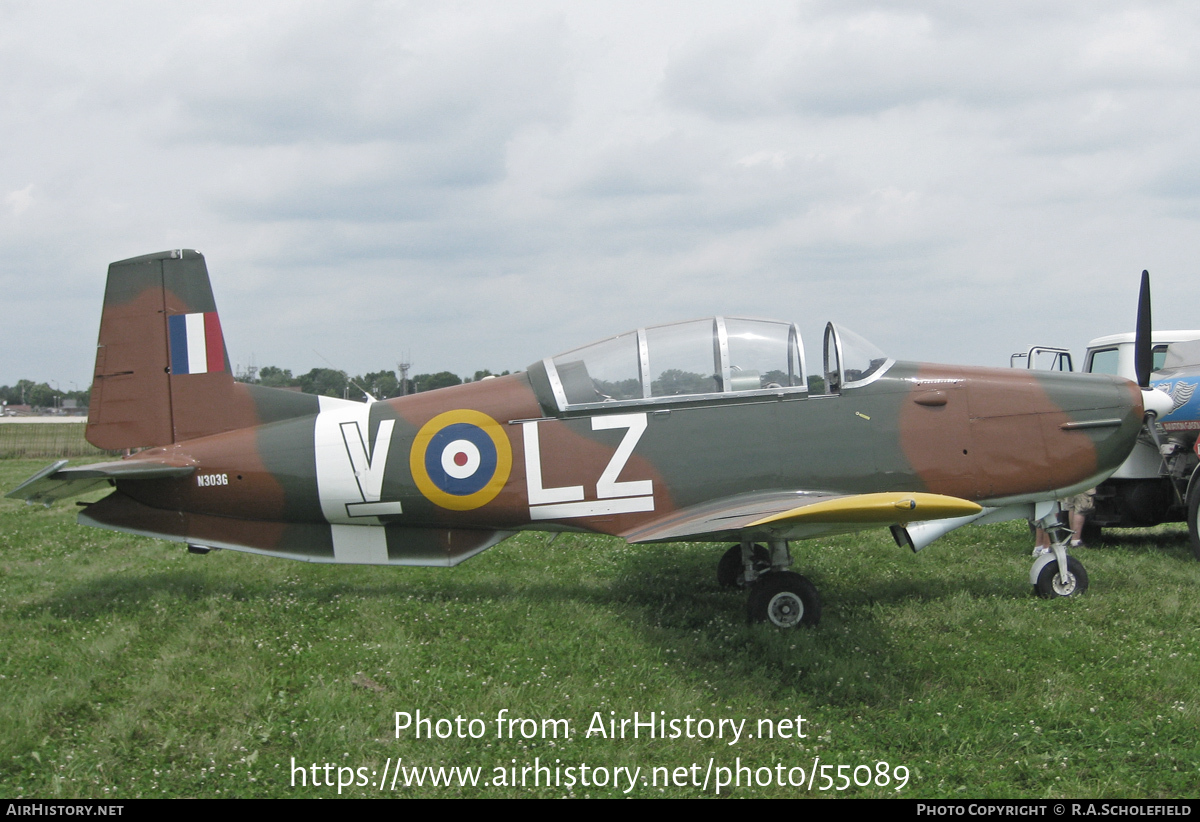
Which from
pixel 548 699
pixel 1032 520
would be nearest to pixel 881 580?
pixel 1032 520

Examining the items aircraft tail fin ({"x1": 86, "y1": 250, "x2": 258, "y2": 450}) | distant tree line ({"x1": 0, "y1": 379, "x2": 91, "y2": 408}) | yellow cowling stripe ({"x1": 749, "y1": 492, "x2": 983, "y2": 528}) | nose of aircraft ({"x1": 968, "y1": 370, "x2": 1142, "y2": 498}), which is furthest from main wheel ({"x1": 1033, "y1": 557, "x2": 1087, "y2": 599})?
distant tree line ({"x1": 0, "y1": 379, "x2": 91, "y2": 408})

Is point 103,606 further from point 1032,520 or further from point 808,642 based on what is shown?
point 1032,520

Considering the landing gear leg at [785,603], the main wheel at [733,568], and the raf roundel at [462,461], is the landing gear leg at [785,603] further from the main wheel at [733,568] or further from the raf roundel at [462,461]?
the raf roundel at [462,461]

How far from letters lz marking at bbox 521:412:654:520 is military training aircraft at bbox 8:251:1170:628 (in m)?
0.01

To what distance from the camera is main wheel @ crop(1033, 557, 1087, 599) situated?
21.0 ft

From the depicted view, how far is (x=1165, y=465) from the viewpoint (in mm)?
7992

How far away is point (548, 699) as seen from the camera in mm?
4551

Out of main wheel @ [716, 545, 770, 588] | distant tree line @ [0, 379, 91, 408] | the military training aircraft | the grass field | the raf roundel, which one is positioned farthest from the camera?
distant tree line @ [0, 379, 91, 408]

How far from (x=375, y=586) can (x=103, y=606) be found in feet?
6.63

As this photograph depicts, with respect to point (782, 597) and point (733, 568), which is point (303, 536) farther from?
point (782, 597)

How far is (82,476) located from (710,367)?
176 inches

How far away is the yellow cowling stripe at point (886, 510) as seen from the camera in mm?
4168

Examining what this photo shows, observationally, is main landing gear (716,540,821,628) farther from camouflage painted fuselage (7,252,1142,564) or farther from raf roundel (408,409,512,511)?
raf roundel (408,409,512,511)

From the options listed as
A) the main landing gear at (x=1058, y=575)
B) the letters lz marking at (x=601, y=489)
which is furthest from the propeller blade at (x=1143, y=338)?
the letters lz marking at (x=601, y=489)
